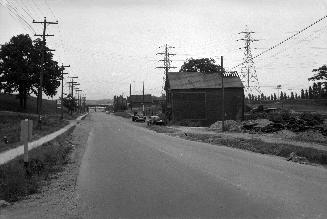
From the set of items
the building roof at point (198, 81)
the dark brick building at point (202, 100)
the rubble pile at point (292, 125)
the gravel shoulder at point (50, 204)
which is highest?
the building roof at point (198, 81)

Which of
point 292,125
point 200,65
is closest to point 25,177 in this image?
point 292,125

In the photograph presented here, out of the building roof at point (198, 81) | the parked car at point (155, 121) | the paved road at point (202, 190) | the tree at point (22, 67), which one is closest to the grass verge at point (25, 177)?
the paved road at point (202, 190)

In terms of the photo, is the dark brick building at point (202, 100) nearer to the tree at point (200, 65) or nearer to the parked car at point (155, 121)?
the parked car at point (155, 121)

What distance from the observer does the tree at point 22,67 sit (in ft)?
282

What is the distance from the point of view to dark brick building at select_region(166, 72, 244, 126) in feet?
252

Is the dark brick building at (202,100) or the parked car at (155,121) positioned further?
the dark brick building at (202,100)

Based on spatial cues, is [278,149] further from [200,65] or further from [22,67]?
[200,65]

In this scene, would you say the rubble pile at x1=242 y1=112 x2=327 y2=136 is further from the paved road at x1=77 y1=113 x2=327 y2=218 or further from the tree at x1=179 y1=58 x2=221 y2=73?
the tree at x1=179 y1=58 x2=221 y2=73

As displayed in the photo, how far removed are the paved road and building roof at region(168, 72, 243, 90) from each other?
2385 inches

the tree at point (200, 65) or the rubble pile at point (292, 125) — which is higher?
the tree at point (200, 65)

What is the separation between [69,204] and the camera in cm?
995

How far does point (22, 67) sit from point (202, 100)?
33.7 metres

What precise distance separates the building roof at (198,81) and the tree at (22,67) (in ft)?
81.0

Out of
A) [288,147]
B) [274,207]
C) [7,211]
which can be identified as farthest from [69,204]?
[288,147]
